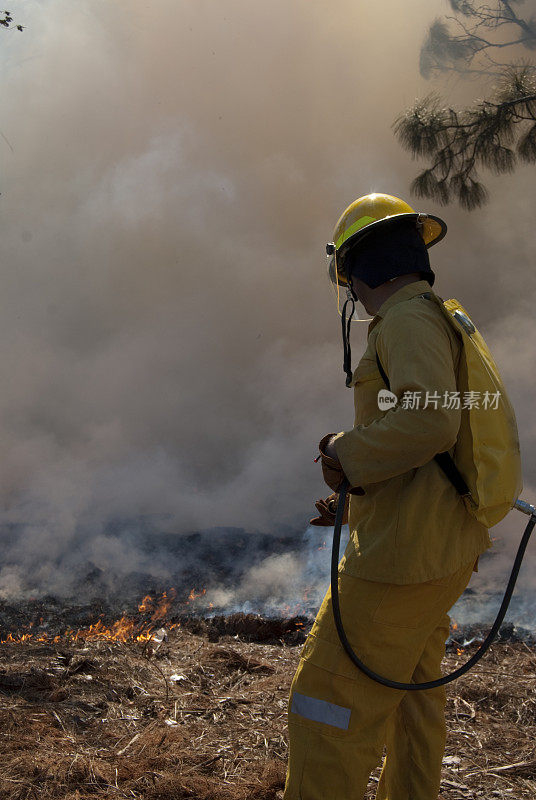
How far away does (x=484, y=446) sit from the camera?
1710 millimetres

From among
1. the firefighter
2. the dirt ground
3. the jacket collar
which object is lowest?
the dirt ground

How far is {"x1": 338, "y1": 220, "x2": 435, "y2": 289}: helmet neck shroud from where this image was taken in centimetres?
198

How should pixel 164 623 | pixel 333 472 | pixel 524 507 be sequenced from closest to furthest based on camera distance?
1. pixel 333 472
2. pixel 524 507
3. pixel 164 623

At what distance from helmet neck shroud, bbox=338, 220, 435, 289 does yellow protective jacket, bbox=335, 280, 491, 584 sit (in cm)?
23

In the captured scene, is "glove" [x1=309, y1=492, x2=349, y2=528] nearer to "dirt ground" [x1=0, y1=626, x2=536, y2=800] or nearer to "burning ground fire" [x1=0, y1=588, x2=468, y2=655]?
"dirt ground" [x1=0, y1=626, x2=536, y2=800]

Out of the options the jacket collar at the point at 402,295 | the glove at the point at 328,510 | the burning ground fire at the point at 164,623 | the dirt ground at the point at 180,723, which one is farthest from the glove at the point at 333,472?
the burning ground fire at the point at 164,623

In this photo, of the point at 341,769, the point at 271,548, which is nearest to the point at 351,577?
the point at 341,769

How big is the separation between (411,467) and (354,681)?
0.58m

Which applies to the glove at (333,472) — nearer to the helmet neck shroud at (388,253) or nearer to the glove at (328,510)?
the glove at (328,510)

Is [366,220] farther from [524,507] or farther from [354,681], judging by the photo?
[354,681]

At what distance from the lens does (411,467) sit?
1.65 metres

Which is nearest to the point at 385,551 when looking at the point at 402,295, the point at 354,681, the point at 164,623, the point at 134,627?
the point at 354,681

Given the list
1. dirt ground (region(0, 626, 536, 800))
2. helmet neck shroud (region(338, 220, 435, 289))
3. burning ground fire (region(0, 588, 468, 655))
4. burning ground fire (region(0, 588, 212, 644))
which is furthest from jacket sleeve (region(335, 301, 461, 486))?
burning ground fire (region(0, 588, 212, 644))

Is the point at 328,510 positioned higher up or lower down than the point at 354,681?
higher up
